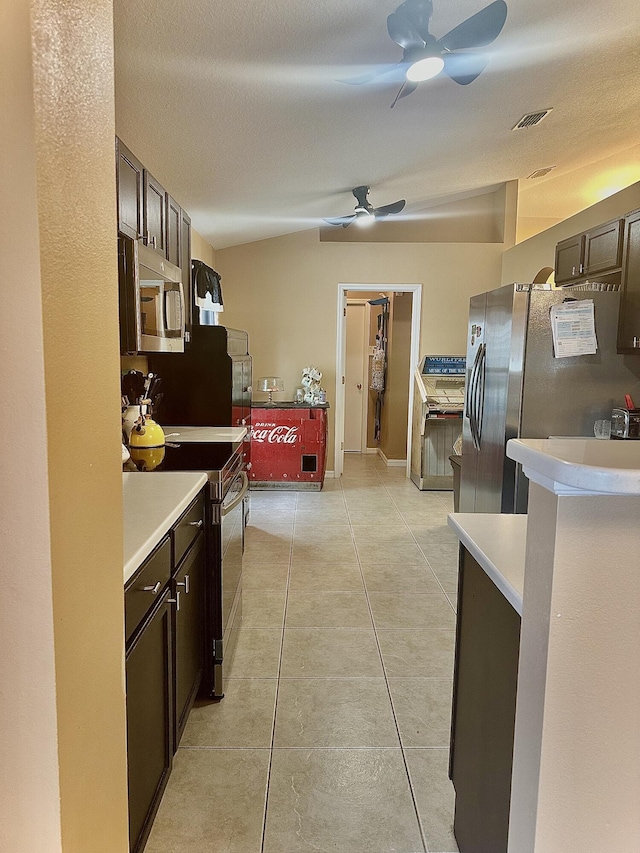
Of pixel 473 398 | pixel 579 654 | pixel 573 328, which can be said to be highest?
pixel 573 328

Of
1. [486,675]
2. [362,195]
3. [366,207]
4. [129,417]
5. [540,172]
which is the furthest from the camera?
[540,172]

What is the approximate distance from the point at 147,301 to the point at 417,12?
137cm

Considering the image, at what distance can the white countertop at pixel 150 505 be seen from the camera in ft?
4.31

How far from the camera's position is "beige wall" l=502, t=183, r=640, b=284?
3791 millimetres

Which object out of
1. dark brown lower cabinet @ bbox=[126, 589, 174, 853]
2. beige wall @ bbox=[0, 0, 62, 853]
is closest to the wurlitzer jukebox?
dark brown lower cabinet @ bbox=[126, 589, 174, 853]

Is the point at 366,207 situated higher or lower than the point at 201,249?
higher

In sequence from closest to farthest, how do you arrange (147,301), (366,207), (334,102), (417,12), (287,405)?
(417,12)
(147,301)
(334,102)
(366,207)
(287,405)

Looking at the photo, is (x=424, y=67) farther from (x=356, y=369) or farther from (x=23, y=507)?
(x=356, y=369)

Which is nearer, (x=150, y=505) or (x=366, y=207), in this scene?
(x=150, y=505)

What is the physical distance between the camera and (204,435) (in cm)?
319

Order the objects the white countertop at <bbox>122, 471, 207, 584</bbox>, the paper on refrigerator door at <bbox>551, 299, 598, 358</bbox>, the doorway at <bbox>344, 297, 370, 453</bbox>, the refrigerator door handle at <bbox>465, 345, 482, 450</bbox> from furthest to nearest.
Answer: the doorway at <bbox>344, 297, 370, 453</bbox>, the refrigerator door handle at <bbox>465, 345, 482, 450</bbox>, the paper on refrigerator door at <bbox>551, 299, 598, 358</bbox>, the white countertop at <bbox>122, 471, 207, 584</bbox>

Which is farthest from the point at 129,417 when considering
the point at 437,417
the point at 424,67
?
the point at 437,417

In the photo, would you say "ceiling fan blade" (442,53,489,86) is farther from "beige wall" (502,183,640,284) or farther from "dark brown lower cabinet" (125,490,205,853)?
"dark brown lower cabinet" (125,490,205,853)

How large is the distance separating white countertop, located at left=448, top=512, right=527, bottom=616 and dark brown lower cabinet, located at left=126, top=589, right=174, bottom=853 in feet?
2.75
